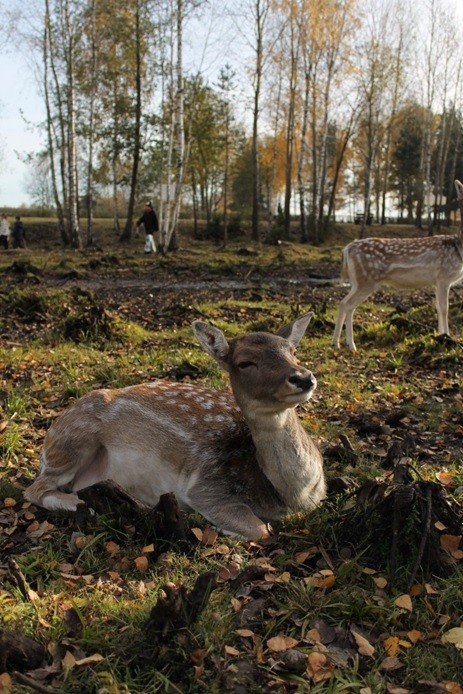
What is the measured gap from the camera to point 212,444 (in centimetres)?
465

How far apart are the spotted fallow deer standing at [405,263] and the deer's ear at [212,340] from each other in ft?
21.2

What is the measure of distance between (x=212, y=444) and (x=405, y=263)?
24.6 ft

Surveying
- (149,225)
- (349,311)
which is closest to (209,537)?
(349,311)

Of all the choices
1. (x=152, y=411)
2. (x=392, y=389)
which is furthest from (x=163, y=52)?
(x=152, y=411)

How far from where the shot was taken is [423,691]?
8.64 ft

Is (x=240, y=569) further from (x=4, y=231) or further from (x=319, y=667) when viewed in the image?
(x=4, y=231)

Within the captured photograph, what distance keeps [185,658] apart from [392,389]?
198 inches

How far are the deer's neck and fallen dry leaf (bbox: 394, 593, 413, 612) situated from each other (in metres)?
1.10

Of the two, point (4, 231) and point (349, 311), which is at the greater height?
point (4, 231)

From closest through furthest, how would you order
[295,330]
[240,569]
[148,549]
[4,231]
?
[240,569]
[148,549]
[295,330]
[4,231]

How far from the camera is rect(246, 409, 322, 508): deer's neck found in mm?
4168

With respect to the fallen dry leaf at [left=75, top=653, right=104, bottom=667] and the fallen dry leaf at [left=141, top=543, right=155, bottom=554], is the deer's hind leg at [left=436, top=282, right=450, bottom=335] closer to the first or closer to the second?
the fallen dry leaf at [left=141, top=543, right=155, bottom=554]

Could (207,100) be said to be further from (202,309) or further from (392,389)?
(392,389)

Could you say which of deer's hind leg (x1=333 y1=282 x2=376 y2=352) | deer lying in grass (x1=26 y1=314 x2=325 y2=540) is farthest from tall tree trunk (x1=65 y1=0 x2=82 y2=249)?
deer lying in grass (x1=26 y1=314 x2=325 y2=540)
